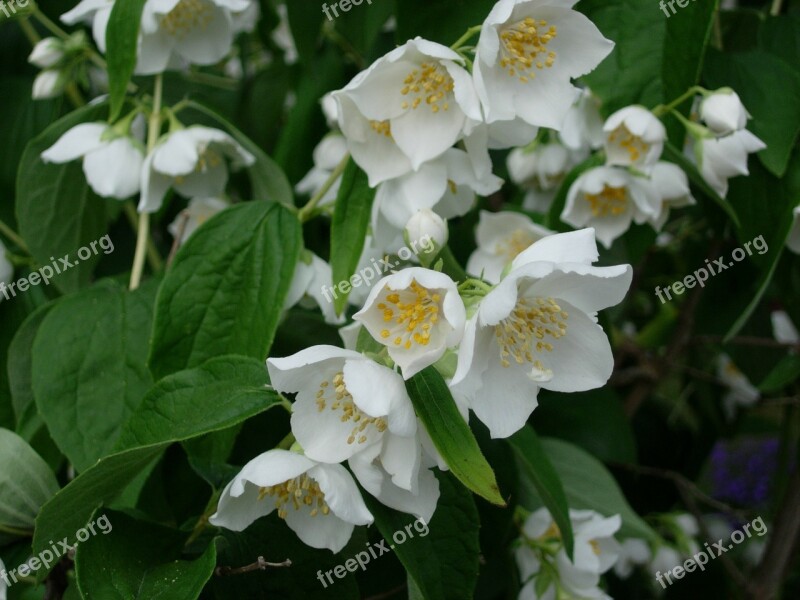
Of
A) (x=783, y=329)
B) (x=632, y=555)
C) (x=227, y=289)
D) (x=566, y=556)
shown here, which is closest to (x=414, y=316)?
(x=227, y=289)

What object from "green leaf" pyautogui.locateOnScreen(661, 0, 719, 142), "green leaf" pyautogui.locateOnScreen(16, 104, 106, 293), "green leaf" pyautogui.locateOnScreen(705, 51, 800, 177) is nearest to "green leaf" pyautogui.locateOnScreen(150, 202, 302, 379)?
"green leaf" pyautogui.locateOnScreen(16, 104, 106, 293)

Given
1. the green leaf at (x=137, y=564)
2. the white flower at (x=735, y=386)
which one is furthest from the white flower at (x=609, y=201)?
the white flower at (x=735, y=386)

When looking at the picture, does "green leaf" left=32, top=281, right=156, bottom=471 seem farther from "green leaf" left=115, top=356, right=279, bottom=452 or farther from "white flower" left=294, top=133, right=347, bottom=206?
"white flower" left=294, top=133, right=347, bottom=206

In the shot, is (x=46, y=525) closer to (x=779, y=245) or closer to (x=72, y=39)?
(x=72, y=39)

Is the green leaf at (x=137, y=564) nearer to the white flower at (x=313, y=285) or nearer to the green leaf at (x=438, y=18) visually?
the white flower at (x=313, y=285)

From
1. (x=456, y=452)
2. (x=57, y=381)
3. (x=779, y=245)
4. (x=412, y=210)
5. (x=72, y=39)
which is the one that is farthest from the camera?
(x=72, y=39)

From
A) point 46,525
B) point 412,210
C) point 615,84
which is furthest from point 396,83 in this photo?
point 46,525

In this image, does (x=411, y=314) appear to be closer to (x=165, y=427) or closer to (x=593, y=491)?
(x=165, y=427)
